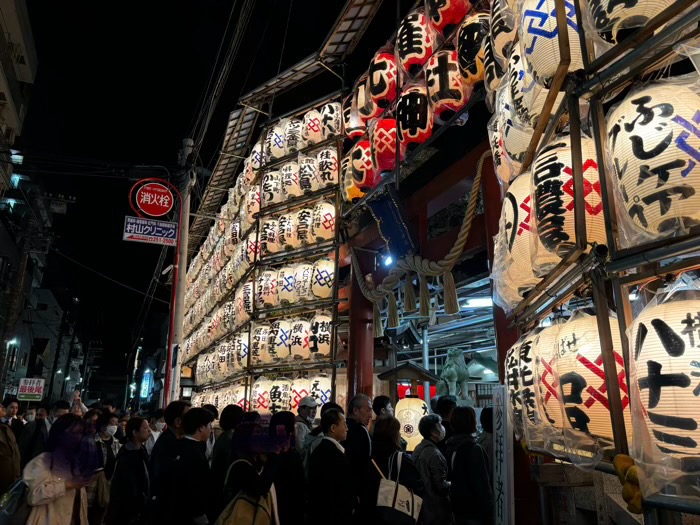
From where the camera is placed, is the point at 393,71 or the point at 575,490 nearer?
the point at 575,490

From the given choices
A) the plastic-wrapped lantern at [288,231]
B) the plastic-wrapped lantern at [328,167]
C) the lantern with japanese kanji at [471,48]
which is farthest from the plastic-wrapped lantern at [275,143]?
the lantern with japanese kanji at [471,48]

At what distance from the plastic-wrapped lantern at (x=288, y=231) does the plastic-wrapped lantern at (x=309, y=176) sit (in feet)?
2.49

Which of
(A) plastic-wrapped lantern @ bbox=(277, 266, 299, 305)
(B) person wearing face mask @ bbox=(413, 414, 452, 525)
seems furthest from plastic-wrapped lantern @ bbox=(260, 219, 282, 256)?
(B) person wearing face mask @ bbox=(413, 414, 452, 525)

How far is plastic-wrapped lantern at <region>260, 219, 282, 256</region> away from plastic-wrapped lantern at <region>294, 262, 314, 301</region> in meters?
1.10

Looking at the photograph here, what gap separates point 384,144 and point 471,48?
257 cm

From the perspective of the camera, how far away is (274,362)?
11141 mm

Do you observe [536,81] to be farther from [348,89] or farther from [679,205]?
[348,89]

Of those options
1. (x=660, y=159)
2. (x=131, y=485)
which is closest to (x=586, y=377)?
(x=660, y=159)

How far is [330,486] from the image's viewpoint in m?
4.37

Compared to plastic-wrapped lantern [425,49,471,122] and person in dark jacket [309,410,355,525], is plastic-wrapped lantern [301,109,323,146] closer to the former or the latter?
plastic-wrapped lantern [425,49,471,122]

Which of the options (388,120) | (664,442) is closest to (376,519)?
(664,442)

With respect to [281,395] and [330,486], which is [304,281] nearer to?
[281,395]

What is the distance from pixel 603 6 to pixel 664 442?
217 centimetres

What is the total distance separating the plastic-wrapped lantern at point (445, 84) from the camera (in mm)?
7637
